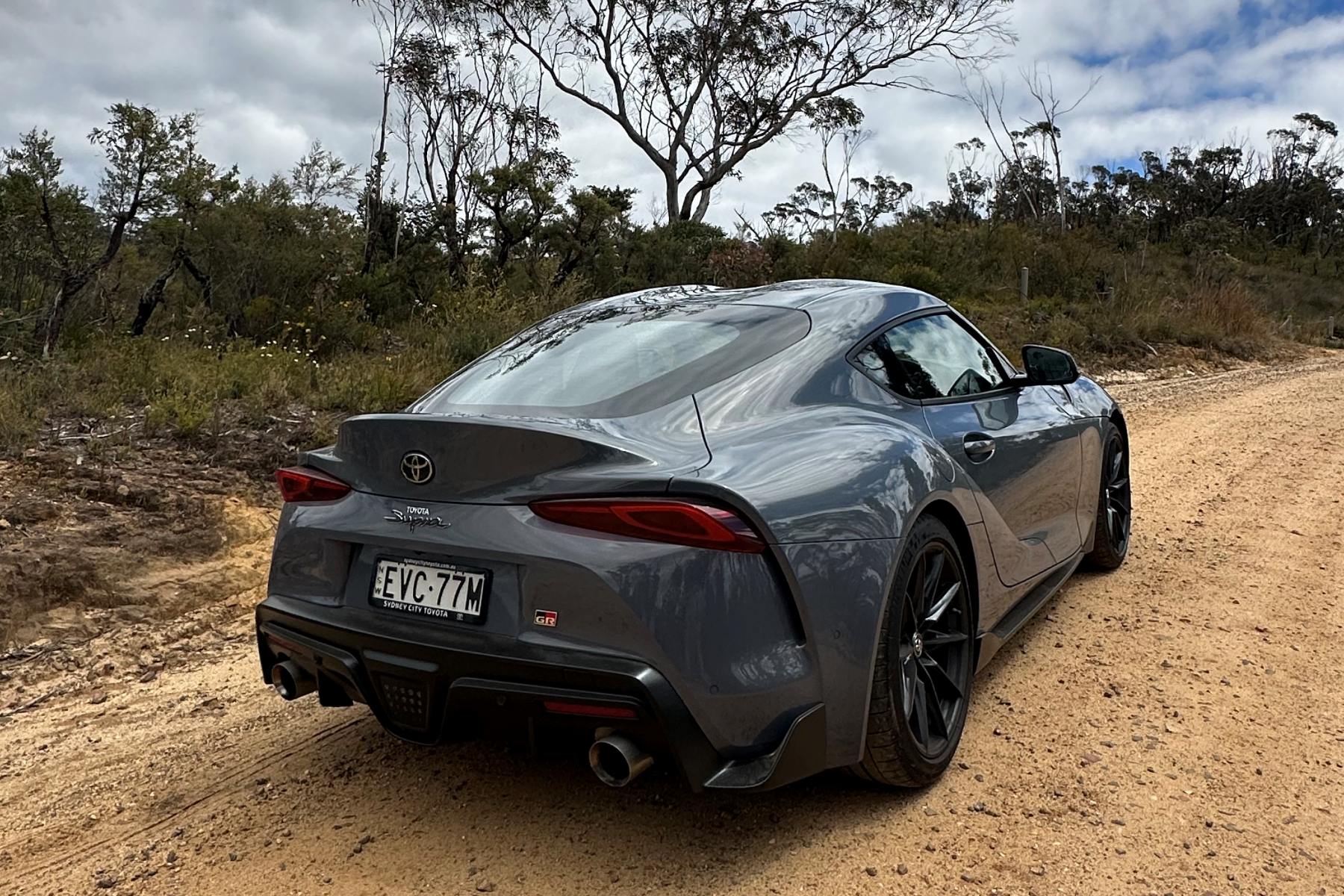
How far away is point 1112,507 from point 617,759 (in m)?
3.36

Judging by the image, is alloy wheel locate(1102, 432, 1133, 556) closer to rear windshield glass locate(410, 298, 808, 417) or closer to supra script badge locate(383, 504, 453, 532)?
rear windshield glass locate(410, 298, 808, 417)

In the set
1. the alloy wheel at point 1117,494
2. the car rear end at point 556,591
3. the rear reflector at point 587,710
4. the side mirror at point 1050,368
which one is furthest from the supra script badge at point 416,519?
the alloy wheel at point 1117,494

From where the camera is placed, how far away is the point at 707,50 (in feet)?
78.0

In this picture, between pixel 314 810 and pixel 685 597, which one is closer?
pixel 685 597

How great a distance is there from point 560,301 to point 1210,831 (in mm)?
9503

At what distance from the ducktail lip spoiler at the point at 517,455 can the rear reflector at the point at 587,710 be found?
0.45m

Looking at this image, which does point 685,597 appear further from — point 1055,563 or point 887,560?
point 1055,563

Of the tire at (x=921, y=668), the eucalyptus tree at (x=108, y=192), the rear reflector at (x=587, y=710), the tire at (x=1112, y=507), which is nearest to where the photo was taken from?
the rear reflector at (x=587, y=710)

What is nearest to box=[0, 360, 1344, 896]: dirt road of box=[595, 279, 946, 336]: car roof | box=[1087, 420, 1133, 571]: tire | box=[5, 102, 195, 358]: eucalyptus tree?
box=[1087, 420, 1133, 571]: tire

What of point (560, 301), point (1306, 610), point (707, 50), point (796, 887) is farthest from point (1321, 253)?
point (796, 887)

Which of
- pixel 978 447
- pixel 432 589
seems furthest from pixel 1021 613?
pixel 432 589

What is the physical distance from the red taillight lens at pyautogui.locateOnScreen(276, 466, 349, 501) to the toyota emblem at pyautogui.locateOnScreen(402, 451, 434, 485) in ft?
0.76

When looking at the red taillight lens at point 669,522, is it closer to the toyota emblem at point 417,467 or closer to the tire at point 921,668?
the toyota emblem at point 417,467

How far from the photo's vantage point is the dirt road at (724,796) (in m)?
2.23
